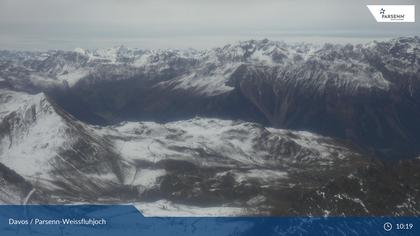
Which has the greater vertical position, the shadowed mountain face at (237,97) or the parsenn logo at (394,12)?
the parsenn logo at (394,12)

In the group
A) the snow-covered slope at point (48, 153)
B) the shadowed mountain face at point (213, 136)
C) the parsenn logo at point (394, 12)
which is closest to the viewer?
the parsenn logo at point (394, 12)

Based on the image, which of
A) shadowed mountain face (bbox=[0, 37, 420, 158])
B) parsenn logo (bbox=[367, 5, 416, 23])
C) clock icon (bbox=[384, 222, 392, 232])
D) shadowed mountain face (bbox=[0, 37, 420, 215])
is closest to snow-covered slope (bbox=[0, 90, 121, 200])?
shadowed mountain face (bbox=[0, 37, 420, 215])

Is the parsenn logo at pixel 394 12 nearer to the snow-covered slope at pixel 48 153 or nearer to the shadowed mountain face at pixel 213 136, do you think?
the shadowed mountain face at pixel 213 136

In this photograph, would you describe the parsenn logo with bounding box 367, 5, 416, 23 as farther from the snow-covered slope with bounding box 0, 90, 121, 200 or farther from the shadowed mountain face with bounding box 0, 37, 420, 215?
the snow-covered slope with bounding box 0, 90, 121, 200

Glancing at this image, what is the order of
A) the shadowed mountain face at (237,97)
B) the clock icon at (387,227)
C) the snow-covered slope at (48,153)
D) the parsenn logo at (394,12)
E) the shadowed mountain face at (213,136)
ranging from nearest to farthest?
the clock icon at (387,227) → the parsenn logo at (394,12) → the shadowed mountain face at (213,136) → the snow-covered slope at (48,153) → the shadowed mountain face at (237,97)

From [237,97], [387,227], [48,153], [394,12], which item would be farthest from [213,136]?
[387,227]

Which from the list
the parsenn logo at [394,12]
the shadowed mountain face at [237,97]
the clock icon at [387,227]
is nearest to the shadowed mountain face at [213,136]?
the shadowed mountain face at [237,97]

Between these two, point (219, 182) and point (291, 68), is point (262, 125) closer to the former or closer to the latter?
point (219, 182)

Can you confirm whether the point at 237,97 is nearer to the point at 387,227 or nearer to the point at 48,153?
the point at 48,153
